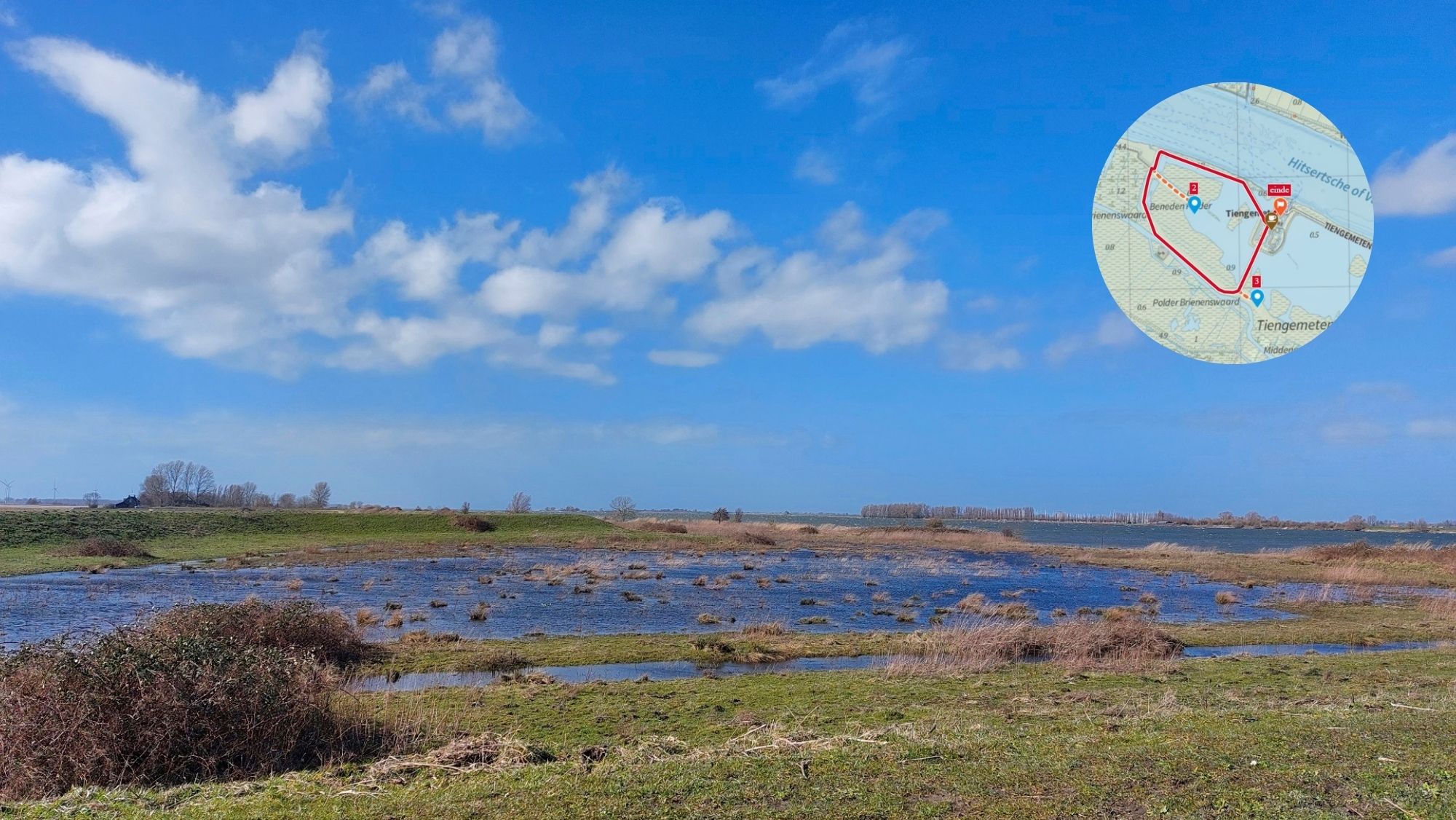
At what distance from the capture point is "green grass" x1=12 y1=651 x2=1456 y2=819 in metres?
8.02

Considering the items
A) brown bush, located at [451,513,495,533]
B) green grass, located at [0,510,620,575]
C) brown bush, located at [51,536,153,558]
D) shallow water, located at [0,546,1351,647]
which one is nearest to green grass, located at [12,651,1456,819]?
shallow water, located at [0,546,1351,647]

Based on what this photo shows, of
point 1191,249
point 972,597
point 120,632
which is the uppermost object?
point 1191,249

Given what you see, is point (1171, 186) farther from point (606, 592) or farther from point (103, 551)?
point (103, 551)

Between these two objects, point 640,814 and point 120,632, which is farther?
point 120,632

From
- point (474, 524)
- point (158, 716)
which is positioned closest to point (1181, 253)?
point (158, 716)

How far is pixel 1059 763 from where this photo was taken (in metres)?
9.38

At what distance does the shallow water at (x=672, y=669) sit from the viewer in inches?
774

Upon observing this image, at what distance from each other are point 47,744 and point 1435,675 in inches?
1072

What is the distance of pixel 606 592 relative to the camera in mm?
42469

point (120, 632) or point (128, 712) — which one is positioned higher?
point (120, 632)

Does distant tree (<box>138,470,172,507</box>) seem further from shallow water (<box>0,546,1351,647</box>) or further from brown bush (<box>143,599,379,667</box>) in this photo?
brown bush (<box>143,599,379,667</box>)

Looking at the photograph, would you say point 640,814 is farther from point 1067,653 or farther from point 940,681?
point 1067,653

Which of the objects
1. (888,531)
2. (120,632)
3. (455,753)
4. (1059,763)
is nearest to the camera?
(1059,763)

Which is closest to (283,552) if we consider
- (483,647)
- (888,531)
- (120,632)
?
(483,647)
